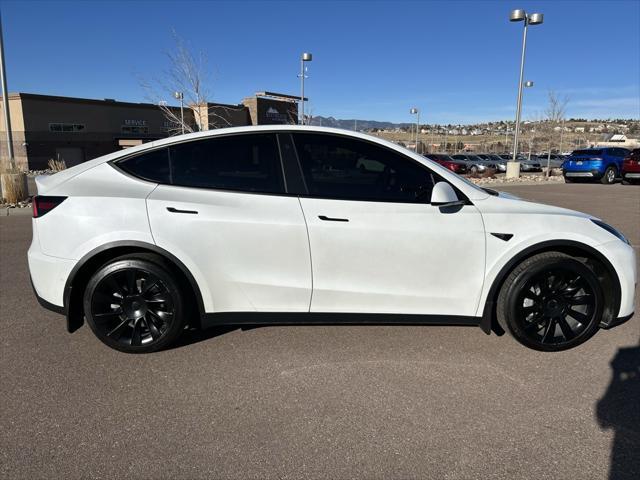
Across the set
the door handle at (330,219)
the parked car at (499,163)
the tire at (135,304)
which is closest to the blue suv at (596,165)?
the parked car at (499,163)

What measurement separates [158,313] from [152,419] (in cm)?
92

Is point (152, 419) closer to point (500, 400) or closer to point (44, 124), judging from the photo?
point (500, 400)

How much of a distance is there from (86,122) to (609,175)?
137 feet

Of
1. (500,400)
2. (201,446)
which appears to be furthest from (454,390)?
(201,446)

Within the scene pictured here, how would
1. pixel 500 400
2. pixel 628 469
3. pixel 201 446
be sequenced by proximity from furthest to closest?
pixel 500 400 < pixel 201 446 < pixel 628 469

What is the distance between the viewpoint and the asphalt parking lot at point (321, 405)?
2.40m

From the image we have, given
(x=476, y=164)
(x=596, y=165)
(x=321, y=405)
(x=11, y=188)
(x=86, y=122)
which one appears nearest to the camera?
(x=321, y=405)

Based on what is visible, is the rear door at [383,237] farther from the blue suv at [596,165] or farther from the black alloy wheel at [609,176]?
the black alloy wheel at [609,176]

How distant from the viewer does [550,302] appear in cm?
357

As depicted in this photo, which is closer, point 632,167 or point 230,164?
point 230,164

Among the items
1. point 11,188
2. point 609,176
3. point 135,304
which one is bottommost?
point 135,304

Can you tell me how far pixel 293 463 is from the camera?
7.89ft

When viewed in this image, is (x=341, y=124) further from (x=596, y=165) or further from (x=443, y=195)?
(x=596, y=165)

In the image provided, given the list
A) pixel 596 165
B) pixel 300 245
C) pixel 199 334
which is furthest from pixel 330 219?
pixel 596 165
